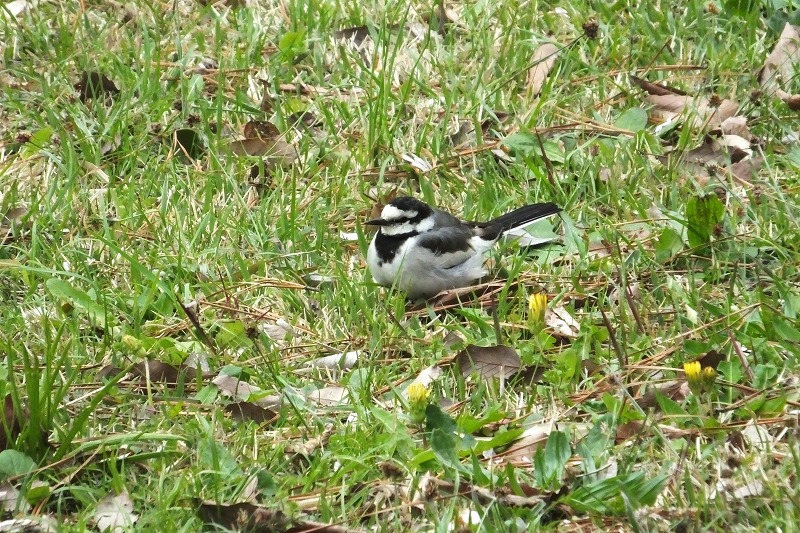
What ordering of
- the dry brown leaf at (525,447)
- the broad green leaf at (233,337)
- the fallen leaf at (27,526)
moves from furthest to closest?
the broad green leaf at (233,337) → the dry brown leaf at (525,447) → the fallen leaf at (27,526)

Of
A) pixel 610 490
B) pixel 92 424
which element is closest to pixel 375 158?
pixel 92 424

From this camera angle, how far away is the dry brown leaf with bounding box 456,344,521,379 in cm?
446

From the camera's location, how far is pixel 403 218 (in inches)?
220

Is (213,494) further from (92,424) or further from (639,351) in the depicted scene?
(639,351)

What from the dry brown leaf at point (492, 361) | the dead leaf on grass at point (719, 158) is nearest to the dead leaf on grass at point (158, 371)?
the dry brown leaf at point (492, 361)

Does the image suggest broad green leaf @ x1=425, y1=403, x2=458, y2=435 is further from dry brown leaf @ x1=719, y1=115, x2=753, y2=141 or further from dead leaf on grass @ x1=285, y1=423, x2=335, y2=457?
dry brown leaf @ x1=719, y1=115, x2=753, y2=141

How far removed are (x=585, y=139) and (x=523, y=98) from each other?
1.84 feet

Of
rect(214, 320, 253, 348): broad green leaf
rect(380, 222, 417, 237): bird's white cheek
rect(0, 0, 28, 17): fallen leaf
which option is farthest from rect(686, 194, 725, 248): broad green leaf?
rect(0, 0, 28, 17): fallen leaf

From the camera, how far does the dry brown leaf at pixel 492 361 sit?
175 inches

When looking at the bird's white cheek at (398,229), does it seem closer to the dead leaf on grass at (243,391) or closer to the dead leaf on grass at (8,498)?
the dead leaf on grass at (243,391)

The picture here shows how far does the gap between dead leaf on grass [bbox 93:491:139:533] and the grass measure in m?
0.03

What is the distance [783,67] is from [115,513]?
15.1ft

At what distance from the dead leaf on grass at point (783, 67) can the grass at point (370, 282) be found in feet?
0.31

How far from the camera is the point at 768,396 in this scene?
405 centimetres
